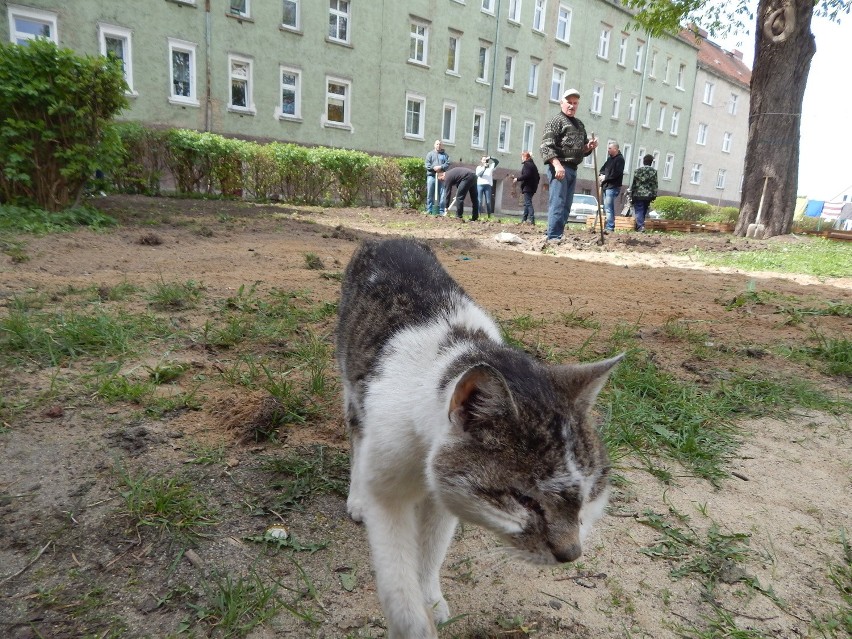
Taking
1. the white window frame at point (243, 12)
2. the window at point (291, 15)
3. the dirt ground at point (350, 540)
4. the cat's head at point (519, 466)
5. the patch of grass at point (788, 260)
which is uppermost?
the window at point (291, 15)

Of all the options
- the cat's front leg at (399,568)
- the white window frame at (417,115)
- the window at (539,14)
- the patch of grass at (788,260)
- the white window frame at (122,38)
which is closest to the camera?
the cat's front leg at (399,568)

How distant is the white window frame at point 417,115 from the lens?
25.6 m

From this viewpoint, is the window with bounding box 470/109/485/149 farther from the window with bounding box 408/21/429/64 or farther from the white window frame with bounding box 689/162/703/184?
the white window frame with bounding box 689/162/703/184

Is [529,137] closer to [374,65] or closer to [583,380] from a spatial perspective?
[374,65]

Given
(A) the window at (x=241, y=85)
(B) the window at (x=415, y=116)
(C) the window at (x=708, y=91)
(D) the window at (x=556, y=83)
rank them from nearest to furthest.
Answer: (A) the window at (x=241, y=85) < (B) the window at (x=415, y=116) < (D) the window at (x=556, y=83) < (C) the window at (x=708, y=91)

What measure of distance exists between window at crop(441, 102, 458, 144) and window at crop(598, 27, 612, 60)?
13.8 meters

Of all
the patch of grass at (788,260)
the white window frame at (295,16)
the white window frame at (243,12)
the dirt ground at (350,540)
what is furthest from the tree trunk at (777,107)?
the white window frame at (243,12)

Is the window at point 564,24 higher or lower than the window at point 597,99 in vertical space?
higher

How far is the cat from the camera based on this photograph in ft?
4.88

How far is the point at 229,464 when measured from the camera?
2389 mm

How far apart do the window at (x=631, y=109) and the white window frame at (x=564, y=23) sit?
821cm

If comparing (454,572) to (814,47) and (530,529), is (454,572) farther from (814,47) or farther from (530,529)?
(814,47)

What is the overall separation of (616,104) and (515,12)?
1154 centimetres

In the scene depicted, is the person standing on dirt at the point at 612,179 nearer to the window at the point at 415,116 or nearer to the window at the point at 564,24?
the window at the point at 415,116
